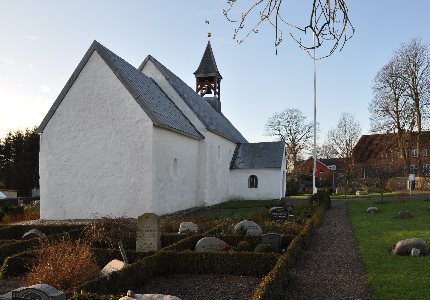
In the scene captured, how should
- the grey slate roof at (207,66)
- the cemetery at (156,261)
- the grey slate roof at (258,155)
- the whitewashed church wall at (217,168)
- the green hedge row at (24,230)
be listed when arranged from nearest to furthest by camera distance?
1. the cemetery at (156,261)
2. the green hedge row at (24,230)
3. the whitewashed church wall at (217,168)
4. the grey slate roof at (258,155)
5. the grey slate roof at (207,66)

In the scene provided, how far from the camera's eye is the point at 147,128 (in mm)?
17500

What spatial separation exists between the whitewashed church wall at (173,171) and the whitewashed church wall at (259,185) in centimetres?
734

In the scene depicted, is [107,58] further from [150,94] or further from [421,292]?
[421,292]

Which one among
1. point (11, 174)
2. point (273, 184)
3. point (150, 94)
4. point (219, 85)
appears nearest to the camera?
point (150, 94)

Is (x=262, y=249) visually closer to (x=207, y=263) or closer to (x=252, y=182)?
(x=207, y=263)

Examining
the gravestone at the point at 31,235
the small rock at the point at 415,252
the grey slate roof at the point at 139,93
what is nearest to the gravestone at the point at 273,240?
the small rock at the point at 415,252

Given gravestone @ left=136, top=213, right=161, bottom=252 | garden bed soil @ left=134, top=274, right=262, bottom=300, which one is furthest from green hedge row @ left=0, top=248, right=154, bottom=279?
garden bed soil @ left=134, top=274, right=262, bottom=300

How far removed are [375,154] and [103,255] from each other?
47488mm

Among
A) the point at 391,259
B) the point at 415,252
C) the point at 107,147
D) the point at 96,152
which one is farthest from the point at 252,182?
the point at 391,259

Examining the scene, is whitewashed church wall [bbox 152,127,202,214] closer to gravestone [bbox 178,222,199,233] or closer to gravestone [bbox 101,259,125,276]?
gravestone [bbox 178,222,199,233]

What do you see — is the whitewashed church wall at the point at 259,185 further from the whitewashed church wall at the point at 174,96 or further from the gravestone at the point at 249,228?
the gravestone at the point at 249,228

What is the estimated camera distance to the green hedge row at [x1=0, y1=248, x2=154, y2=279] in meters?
9.16

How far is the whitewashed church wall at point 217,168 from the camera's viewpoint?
24.4m

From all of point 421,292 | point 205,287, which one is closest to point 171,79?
point 205,287
